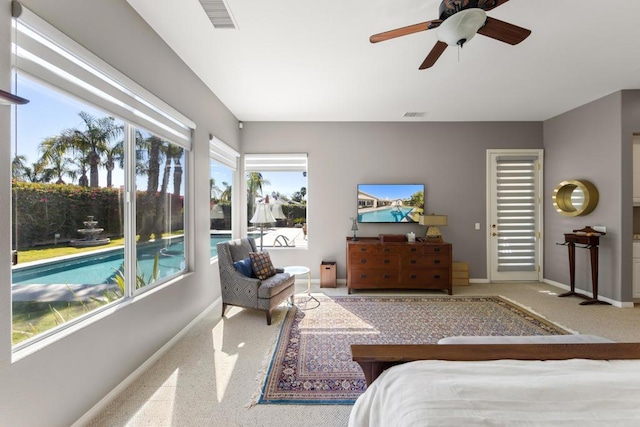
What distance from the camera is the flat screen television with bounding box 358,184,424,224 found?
15.4 feet

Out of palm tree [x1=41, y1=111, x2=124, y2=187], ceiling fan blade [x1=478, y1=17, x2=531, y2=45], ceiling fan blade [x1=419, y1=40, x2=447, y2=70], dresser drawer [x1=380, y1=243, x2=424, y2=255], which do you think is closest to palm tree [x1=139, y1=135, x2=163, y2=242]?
palm tree [x1=41, y1=111, x2=124, y2=187]

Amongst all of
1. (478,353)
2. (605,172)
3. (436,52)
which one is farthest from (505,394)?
(605,172)

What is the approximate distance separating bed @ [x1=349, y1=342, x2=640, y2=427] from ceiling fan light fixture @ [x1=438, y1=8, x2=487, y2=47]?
187 centimetres

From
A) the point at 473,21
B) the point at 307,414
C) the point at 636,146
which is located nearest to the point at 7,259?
the point at 307,414

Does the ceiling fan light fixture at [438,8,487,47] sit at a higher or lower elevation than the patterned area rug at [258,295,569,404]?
higher

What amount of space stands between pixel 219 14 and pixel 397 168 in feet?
11.4

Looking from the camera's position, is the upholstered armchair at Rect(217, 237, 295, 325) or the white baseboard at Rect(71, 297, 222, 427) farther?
the upholstered armchair at Rect(217, 237, 295, 325)

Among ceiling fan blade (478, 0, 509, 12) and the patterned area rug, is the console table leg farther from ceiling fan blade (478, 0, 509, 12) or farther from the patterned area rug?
ceiling fan blade (478, 0, 509, 12)

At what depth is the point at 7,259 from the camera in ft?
4.23

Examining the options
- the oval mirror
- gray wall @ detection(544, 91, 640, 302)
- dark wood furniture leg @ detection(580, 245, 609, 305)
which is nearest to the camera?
gray wall @ detection(544, 91, 640, 302)

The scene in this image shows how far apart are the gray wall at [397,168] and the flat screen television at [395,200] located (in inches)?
4.9

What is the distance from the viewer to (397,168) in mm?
4762

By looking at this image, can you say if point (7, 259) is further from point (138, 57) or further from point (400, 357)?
point (400, 357)

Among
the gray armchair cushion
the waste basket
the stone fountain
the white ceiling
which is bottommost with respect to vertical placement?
the waste basket
